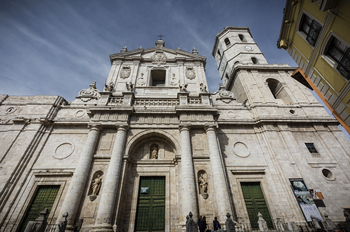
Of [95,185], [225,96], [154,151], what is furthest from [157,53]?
[95,185]

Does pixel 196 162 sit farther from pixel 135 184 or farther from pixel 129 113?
pixel 129 113

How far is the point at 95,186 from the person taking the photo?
1041 centimetres

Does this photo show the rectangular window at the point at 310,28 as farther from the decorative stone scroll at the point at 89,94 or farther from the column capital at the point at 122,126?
the decorative stone scroll at the point at 89,94

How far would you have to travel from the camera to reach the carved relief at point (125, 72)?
1742 cm

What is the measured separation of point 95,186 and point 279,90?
19405 mm

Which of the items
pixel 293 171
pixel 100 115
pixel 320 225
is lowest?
pixel 320 225

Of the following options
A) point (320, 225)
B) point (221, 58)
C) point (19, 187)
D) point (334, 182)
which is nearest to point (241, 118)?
point (334, 182)

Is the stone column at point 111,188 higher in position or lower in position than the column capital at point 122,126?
lower

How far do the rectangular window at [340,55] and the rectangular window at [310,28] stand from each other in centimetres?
109

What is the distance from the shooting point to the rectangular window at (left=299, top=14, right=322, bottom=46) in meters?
8.92

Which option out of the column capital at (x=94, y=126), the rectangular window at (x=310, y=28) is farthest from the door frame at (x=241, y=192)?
the column capital at (x=94, y=126)

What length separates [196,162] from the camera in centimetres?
1161

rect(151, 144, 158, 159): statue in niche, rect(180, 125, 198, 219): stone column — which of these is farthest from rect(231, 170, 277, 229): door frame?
rect(151, 144, 158, 159): statue in niche

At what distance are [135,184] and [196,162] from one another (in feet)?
14.2
